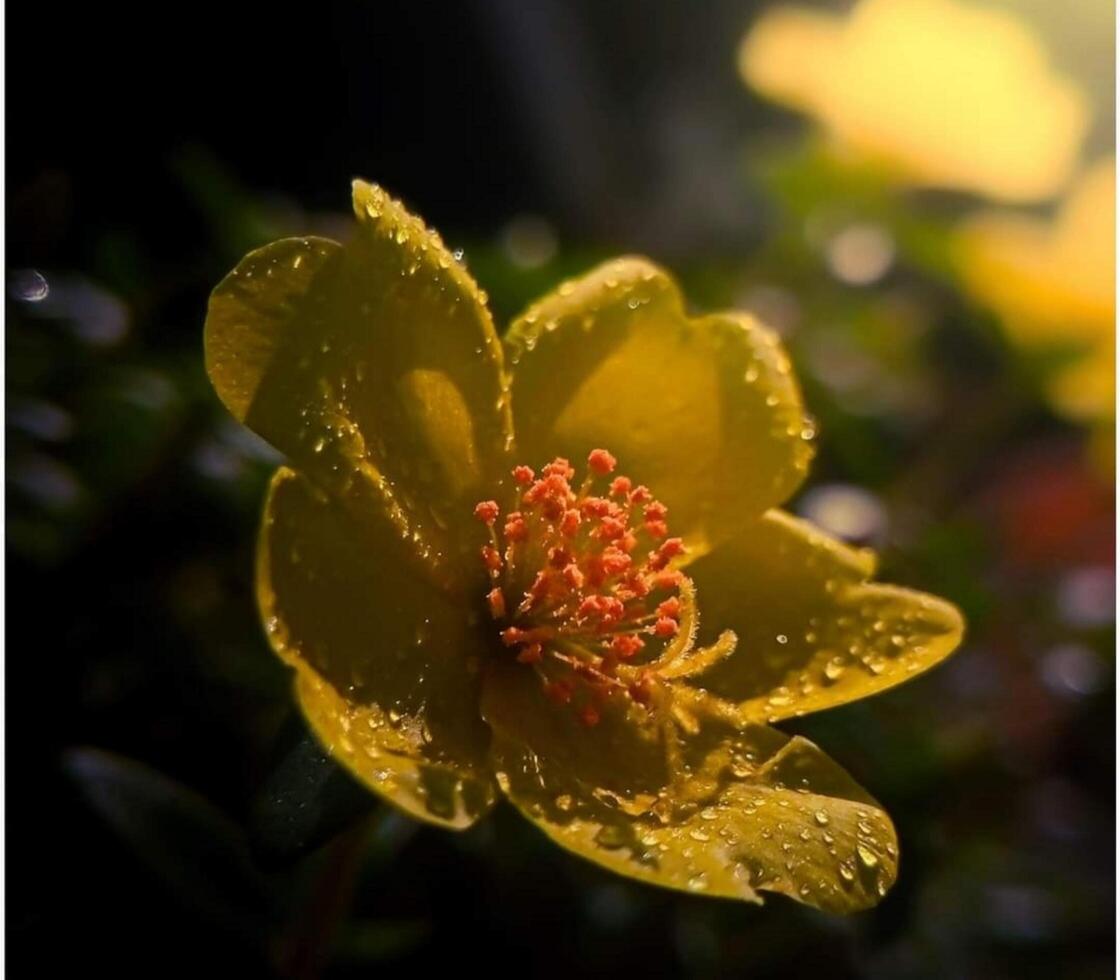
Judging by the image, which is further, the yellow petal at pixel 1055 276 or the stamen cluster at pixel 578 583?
the yellow petal at pixel 1055 276

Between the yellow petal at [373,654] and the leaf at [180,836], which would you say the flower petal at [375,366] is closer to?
the yellow petal at [373,654]

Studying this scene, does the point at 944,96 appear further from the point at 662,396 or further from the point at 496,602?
the point at 496,602

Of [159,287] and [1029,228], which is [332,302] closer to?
[159,287]

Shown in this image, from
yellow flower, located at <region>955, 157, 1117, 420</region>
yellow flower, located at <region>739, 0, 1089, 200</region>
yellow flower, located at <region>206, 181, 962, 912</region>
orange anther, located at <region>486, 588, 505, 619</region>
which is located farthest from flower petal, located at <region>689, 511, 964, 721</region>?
yellow flower, located at <region>739, 0, 1089, 200</region>

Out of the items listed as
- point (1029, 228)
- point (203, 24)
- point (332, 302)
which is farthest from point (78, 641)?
point (1029, 228)

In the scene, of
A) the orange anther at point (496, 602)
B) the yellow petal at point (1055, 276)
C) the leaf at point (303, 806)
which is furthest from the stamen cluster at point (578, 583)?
the yellow petal at point (1055, 276)

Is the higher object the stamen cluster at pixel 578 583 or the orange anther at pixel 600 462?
the orange anther at pixel 600 462
